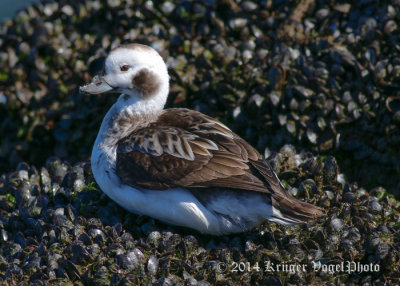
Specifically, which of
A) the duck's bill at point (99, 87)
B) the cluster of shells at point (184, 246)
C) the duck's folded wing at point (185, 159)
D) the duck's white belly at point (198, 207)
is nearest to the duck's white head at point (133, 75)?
the duck's bill at point (99, 87)

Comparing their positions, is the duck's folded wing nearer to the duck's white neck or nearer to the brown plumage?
the brown plumage

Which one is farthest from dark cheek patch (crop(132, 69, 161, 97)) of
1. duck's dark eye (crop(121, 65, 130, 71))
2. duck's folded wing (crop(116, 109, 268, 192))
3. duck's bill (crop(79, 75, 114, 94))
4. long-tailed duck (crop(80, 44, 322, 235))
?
duck's folded wing (crop(116, 109, 268, 192))

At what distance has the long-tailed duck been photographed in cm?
482

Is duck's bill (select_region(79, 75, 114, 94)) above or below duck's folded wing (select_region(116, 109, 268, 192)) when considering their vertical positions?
above

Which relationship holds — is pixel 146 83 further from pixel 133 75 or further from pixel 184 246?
pixel 184 246

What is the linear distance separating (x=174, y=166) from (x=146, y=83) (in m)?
0.92

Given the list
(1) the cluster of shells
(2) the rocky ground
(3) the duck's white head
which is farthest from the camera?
(3) the duck's white head

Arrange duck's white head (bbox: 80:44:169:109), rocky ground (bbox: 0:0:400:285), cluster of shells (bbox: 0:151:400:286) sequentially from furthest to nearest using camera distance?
duck's white head (bbox: 80:44:169:109), rocky ground (bbox: 0:0:400:285), cluster of shells (bbox: 0:151:400:286)

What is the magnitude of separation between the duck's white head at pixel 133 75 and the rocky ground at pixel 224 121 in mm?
1019

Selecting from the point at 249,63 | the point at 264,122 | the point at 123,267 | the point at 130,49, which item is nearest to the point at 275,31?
the point at 249,63

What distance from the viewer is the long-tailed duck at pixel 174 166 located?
482 centimetres

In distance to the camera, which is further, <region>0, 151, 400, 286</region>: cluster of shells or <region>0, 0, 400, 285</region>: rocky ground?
<region>0, 0, 400, 285</region>: rocky ground

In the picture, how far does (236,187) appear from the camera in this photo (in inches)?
186

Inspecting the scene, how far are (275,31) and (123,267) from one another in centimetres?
433
